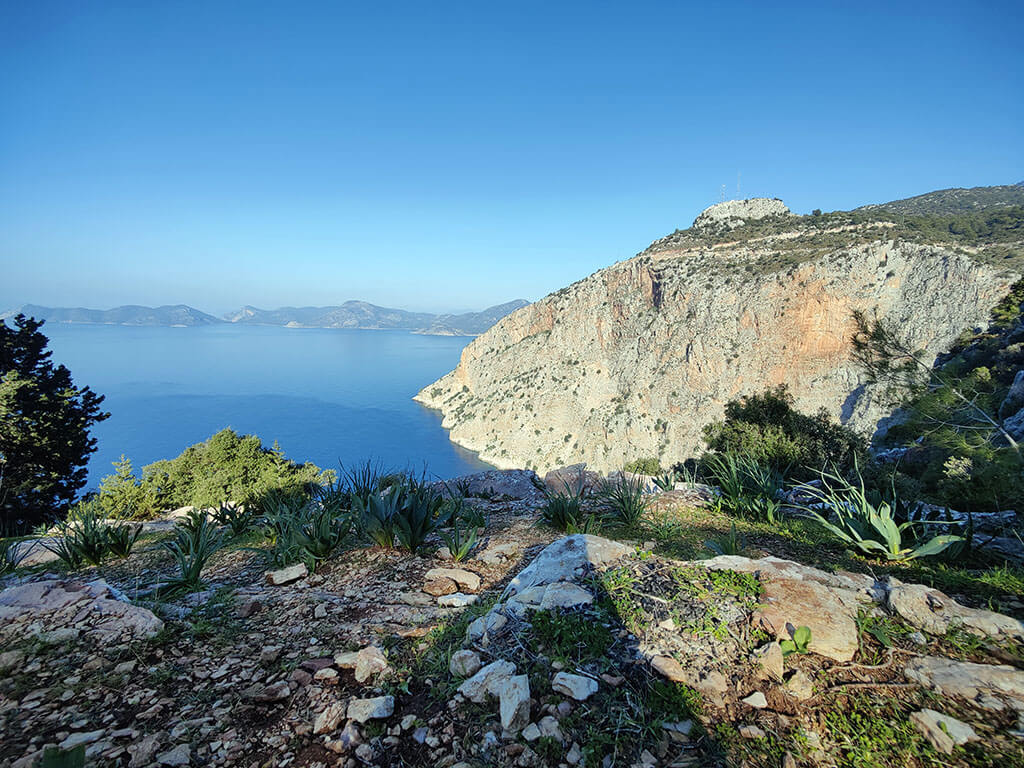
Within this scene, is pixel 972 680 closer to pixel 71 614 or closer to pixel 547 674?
pixel 547 674

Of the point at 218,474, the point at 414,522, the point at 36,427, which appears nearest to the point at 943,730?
the point at 414,522

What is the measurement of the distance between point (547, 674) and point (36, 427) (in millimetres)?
23856

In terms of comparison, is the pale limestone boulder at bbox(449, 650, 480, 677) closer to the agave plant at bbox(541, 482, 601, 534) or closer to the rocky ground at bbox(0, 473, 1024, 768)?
the rocky ground at bbox(0, 473, 1024, 768)

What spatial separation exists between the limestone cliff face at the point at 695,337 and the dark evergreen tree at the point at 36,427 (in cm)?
4732

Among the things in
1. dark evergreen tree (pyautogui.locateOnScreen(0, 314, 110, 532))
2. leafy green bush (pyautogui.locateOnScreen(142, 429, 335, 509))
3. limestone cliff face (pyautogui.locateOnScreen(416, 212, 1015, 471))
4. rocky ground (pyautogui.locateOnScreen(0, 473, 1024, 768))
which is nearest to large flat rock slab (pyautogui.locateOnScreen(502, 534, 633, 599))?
rocky ground (pyautogui.locateOnScreen(0, 473, 1024, 768))

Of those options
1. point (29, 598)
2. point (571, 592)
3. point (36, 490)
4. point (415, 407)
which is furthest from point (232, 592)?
point (415, 407)

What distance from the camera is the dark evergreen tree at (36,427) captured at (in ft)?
53.4

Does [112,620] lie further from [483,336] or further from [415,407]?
[415,407]

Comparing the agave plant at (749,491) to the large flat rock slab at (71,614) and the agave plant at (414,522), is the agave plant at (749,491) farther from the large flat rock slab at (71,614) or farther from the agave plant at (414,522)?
the large flat rock slab at (71,614)

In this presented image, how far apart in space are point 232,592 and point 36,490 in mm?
21276

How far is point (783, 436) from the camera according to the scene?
45.1 ft

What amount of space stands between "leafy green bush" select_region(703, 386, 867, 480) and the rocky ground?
1035 cm

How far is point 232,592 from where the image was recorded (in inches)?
145

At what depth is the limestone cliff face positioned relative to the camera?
137 feet
